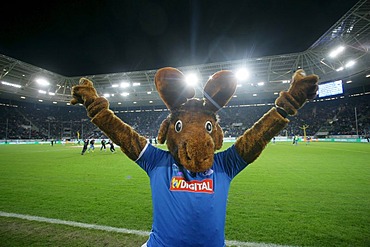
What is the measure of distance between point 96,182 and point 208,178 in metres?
6.90

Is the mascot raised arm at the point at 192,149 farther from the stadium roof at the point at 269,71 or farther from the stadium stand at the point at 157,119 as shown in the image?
the stadium stand at the point at 157,119

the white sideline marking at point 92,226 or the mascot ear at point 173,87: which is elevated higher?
the mascot ear at point 173,87

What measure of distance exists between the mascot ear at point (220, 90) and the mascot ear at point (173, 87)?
177mm

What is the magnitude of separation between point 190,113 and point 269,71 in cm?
3443

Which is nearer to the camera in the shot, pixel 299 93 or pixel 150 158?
pixel 299 93

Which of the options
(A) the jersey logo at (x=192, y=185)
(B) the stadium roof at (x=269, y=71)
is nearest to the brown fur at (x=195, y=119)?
(A) the jersey logo at (x=192, y=185)

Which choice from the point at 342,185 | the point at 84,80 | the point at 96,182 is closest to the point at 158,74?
the point at 84,80

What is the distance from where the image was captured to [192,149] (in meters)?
1.65

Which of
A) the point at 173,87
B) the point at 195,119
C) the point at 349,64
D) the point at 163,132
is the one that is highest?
the point at 349,64

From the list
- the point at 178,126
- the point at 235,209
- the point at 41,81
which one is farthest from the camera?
the point at 41,81

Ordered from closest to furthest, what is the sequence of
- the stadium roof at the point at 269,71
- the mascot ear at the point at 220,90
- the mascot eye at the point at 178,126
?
1. the mascot eye at the point at 178,126
2. the mascot ear at the point at 220,90
3. the stadium roof at the point at 269,71

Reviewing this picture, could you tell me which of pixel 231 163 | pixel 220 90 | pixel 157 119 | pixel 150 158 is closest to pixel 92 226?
pixel 150 158

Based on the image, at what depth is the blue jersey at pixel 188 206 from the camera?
1.58 metres

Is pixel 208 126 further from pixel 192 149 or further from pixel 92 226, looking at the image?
pixel 92 226
